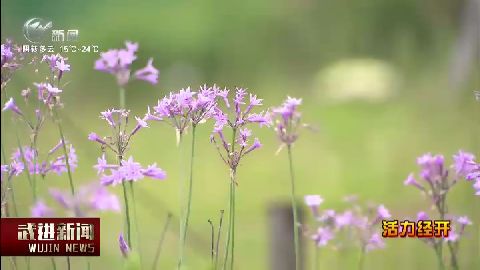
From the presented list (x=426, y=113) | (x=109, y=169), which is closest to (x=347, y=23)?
(x=426, y=113)

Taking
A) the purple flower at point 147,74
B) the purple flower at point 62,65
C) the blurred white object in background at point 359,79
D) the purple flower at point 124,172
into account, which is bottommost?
the purple flower at point 124,172

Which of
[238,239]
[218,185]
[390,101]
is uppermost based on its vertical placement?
[390,101]

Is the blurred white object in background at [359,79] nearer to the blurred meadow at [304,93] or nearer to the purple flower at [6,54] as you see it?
the blurred meadow at [304,93]

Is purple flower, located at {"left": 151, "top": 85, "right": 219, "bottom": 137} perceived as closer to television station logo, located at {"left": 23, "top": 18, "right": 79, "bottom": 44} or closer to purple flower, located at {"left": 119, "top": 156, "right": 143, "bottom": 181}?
purple flower, located at {"left": 119, "top": 156, "right": 143, "bottom": 181}

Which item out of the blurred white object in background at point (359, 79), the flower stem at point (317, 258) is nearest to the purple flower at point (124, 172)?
the flower stem at point (317, 258)

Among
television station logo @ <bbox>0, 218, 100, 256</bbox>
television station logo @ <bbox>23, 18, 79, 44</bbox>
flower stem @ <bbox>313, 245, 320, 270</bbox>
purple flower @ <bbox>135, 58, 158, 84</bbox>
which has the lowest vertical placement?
flower stem @ <bbox>313, 245, 320, 270</bbox>

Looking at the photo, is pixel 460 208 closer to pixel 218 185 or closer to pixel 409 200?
pixel 409 200

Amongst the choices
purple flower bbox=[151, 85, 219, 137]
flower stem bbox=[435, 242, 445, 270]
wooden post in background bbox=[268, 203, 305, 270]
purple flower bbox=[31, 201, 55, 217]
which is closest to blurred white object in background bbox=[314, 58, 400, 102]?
wooden post in background bbox=[268, 203, 305, 270]
